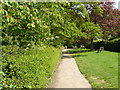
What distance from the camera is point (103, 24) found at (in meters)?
22.2

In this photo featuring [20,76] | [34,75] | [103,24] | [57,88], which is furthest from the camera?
[103,24]

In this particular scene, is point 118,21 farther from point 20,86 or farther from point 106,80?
point 20,86

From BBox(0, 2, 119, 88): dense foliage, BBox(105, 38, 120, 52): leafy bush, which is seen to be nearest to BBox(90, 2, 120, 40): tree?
BBox(105, 38, 120, 52): leafy bush

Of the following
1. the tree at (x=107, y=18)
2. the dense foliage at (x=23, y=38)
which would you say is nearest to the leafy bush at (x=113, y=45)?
the tree at (x=107, y=18)

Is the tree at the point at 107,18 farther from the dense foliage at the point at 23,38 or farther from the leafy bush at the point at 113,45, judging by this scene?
the dense foliage at the point at 23,38

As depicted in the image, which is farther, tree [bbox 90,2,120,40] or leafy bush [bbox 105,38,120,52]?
leafy bush [bbox 105,38,120,52]

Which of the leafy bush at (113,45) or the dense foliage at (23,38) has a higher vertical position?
the dense foliage at (23,38)

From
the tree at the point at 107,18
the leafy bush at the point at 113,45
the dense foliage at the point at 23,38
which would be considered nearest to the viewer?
the dense foliage at the point at 23,38

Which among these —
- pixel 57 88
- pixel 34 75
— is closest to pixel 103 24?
pixel 57 88

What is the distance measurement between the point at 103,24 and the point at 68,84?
55.6ft

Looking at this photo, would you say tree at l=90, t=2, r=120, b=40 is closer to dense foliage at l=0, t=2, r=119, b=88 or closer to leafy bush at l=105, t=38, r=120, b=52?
leafy bush at l=105, t=38, r=120, b=52

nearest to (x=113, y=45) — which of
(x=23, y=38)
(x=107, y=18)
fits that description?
(x=107, y=18)

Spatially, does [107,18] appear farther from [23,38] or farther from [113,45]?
[23,38]

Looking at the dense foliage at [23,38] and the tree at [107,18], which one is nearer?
the dense foliage at [23,38]
